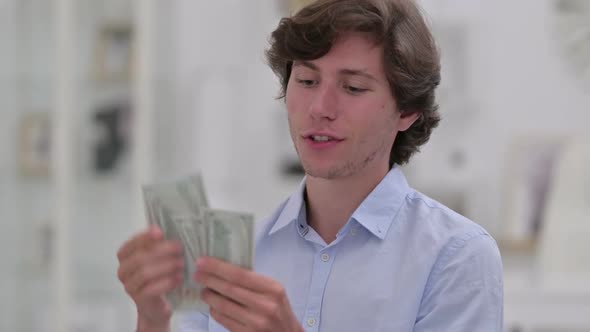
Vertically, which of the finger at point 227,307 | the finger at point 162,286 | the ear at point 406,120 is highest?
the ear at point 406,120

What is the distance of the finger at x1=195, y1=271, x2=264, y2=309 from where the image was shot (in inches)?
60.2

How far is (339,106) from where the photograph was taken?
70.3 inches

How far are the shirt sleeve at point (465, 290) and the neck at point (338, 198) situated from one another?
9.2 inches

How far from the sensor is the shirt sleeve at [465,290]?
1717 millimetres

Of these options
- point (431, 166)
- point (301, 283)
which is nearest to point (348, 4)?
point (301, 283)

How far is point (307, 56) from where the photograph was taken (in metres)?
1.82

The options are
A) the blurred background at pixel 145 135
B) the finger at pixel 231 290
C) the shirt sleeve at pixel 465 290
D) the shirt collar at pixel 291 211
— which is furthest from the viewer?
the blurred background at pixel 145 135

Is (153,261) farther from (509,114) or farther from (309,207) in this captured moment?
(509,114)

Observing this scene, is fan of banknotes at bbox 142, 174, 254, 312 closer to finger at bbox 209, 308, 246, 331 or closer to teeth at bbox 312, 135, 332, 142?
finger at bbox 209, 308, 246, 331

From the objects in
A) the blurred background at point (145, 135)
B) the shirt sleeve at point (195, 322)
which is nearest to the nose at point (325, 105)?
the shirt sleeve at point (195, 322)

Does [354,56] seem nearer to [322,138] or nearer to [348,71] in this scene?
[348,71]

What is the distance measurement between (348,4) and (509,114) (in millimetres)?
3063

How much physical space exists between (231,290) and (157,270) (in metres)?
0.13

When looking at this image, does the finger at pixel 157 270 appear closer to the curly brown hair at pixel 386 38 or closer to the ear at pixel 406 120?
the curly brown hair at pixel 386 38
